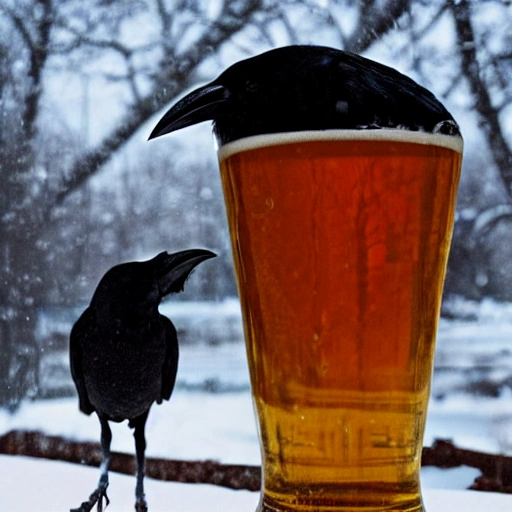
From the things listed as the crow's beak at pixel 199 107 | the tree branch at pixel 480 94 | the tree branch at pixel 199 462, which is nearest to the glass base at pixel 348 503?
the crow's beak at pixel 199 107

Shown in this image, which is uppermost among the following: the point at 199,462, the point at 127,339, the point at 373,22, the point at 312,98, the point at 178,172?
the point at 373,22

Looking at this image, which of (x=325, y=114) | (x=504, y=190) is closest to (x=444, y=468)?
(x=504, y=190)

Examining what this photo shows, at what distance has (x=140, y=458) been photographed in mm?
507

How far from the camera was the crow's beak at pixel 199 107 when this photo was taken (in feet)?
1.36

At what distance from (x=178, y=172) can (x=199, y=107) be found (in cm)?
63

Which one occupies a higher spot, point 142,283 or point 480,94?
point 480,94

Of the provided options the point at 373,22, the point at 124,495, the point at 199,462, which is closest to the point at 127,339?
the point at 124,495

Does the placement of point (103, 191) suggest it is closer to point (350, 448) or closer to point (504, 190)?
point (504, 190)

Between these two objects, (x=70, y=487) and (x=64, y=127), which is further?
(x=64, y=127)

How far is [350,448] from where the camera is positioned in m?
0.39

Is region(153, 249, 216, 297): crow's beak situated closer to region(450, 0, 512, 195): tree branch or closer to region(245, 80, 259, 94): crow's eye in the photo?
region(245, 80, 259, 94): crow's eye

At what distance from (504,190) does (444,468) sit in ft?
1.34

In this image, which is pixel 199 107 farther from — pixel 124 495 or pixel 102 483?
pixel 124 495

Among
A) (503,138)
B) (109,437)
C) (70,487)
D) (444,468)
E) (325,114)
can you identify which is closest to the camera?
(325,114)
